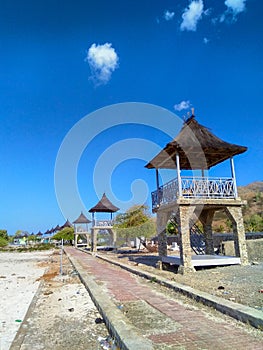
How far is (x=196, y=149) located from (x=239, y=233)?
12.7ft

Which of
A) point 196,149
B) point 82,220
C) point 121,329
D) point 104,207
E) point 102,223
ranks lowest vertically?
point 121,329

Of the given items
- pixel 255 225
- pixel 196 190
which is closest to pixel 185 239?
pixel 196 190

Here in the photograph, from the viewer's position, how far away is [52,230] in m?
72.9

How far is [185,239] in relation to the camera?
412 inches

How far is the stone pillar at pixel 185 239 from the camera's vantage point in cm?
1020

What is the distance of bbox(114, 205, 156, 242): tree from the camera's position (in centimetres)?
2656

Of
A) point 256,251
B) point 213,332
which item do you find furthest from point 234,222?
point 213,332

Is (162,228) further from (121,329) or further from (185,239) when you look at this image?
(121,329)

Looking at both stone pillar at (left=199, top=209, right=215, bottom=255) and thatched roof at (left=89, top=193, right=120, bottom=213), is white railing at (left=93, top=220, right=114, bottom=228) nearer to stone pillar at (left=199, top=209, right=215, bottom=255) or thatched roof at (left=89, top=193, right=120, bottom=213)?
thatched roof at (left=89, top=193, right=120, bottom=213)

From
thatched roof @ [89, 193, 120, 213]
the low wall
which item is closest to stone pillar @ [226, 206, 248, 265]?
the low wall

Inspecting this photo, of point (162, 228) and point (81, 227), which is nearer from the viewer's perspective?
point (162, 228)

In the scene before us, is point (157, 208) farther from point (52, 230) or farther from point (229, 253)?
point (52, 230)

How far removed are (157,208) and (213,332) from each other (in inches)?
369

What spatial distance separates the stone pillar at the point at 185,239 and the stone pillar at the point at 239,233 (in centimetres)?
185
